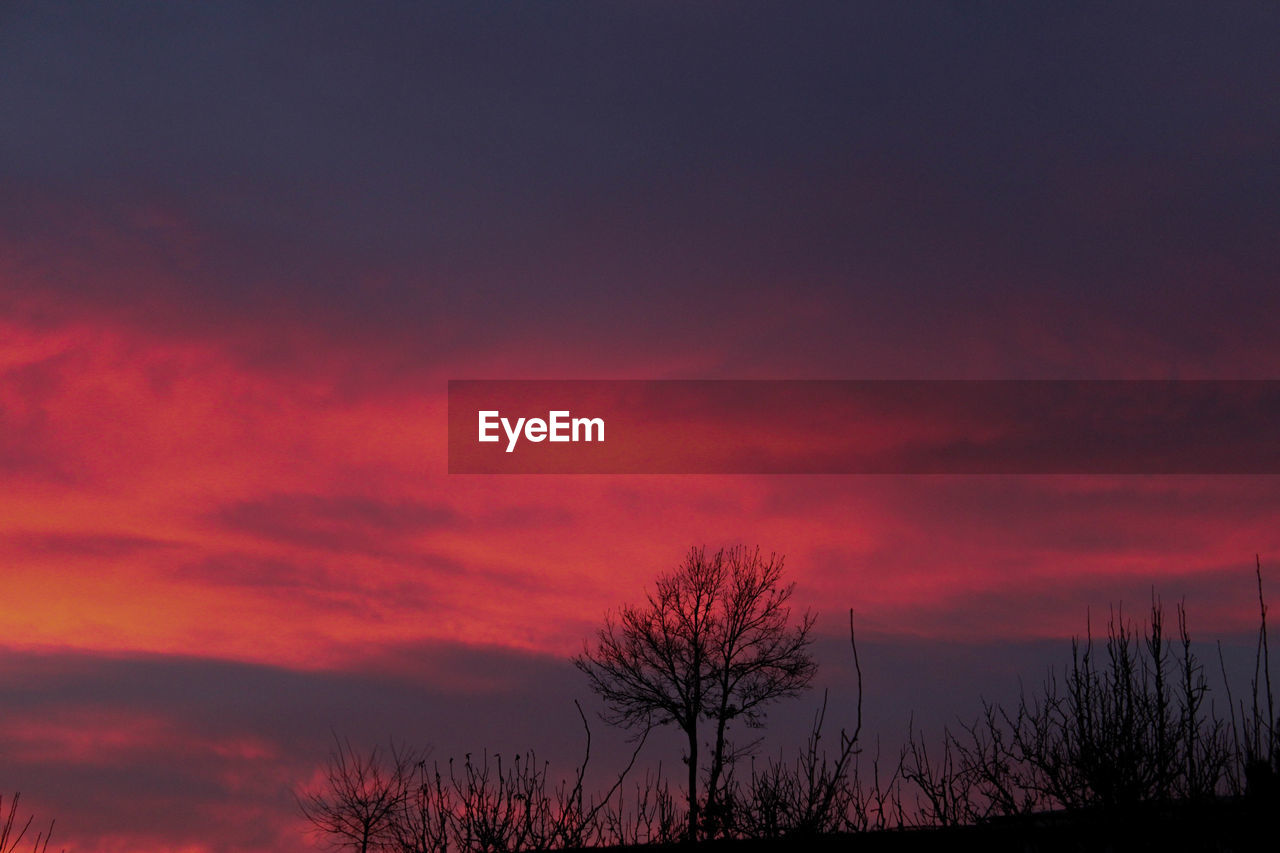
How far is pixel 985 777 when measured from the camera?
17703mm

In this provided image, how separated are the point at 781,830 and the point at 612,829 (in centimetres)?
239

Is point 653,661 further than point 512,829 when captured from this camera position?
Yes

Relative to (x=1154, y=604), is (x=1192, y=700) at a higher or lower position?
lower

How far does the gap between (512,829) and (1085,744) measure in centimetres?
1138

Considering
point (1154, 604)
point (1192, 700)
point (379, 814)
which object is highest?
point (1154, 604)

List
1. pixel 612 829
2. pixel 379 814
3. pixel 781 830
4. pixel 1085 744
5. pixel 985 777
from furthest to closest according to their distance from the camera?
Answer: pixel 379 814
pixel 1085 744
pixel 985 777
pixel 781 830
pixel 612 829

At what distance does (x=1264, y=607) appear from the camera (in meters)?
11.1

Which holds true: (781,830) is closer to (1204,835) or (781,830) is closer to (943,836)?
(943,836)

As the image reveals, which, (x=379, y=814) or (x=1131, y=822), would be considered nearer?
(x=1131, y=822)

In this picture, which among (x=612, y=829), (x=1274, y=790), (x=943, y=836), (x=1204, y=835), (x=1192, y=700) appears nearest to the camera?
(x=1274, y=790)

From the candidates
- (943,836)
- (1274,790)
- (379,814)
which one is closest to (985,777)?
(943,836)

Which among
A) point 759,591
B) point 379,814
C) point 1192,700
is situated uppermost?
point 759,591

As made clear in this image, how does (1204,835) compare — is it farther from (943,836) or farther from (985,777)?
(985,777)

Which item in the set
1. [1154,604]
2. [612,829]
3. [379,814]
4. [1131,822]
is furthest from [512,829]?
[379,814]
